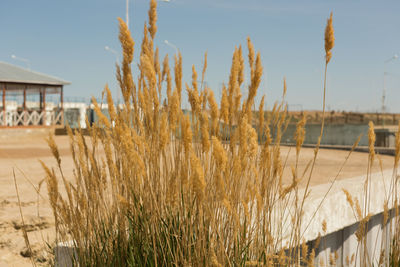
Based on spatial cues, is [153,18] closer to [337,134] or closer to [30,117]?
[337,134]

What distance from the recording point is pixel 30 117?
2069 centimetres

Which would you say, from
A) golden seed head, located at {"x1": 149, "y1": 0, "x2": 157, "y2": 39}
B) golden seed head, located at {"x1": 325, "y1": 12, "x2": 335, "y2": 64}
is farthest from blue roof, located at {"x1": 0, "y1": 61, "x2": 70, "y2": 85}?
golden seed head, located at {"x1": 325, "y1": 12, "x2": 335, "y2": 64}

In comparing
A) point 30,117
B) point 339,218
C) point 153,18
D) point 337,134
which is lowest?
point 339,218

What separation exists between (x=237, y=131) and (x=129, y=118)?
0.52m

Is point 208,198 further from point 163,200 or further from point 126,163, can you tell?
point 126,163

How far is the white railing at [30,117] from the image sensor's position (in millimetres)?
20436

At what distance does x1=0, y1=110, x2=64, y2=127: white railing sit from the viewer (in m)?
20.4

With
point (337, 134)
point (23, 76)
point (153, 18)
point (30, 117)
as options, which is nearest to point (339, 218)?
point (153, 18)

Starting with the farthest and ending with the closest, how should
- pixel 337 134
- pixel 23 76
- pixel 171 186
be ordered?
1. pixel 23 76
2. pixel 337 134
3. pixel 171 186

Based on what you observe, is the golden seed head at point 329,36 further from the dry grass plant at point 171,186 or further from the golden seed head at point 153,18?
the golden seed head at point 153,18

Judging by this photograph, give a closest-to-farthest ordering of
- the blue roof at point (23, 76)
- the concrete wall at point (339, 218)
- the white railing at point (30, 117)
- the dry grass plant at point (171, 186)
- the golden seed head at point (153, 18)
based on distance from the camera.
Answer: the dry grass plant at point (171, 186) < the golden seed head at point (153, 18) < the concrete wall at point (339, 218) < the blue roof at point (23, 76) < the white railing at point (30, 117)

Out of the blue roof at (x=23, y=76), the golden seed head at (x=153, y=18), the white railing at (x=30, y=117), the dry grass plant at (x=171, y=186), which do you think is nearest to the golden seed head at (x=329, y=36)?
the dry grass plant at (x=171, y=186)

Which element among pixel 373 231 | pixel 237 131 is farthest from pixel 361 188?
pixel 237 131

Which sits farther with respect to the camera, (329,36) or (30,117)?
(30,117)
